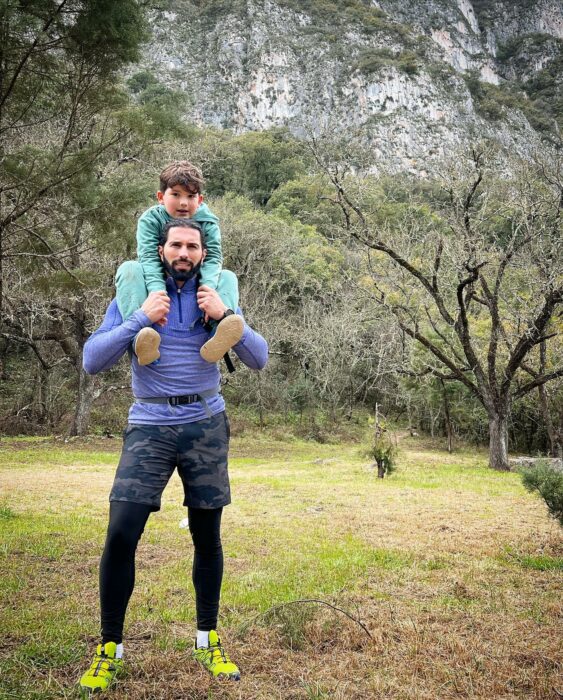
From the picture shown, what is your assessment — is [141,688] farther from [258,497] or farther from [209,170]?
[209,170]

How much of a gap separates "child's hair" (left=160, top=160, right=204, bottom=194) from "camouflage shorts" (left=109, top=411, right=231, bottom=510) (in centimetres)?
107

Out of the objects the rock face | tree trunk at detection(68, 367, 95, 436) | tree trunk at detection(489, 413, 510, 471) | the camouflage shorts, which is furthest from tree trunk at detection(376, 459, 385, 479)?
the rock face

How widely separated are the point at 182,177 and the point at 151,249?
0.37 meters

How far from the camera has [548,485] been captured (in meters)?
4.55

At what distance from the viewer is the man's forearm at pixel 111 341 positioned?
2.24m

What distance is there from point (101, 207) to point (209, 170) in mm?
31461

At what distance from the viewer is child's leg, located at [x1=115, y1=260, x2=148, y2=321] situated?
2355 millimetres

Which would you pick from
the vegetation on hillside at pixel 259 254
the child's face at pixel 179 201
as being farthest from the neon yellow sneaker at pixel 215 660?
the vegetation on hillside at pixel 259 254

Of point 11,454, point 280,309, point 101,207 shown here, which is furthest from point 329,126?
point 280,309

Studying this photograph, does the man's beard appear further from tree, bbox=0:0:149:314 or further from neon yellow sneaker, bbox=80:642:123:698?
tree, bbox=0:0:149:314

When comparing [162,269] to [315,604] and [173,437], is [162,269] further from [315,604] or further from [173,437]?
[315,604]

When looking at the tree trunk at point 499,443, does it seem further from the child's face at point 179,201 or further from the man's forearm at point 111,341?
the man's forearm at point 111,341

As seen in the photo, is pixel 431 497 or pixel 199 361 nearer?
pixel 199 361

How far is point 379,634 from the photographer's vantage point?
2.74 meters
